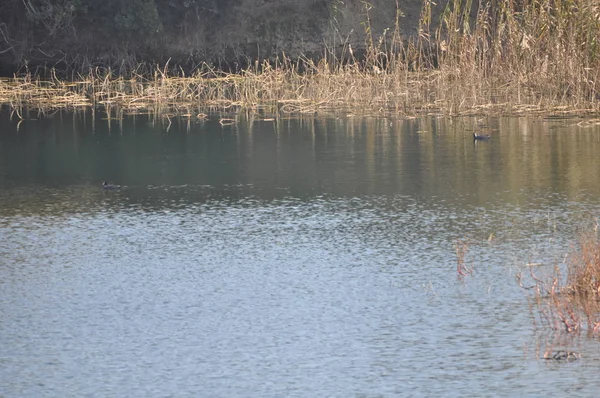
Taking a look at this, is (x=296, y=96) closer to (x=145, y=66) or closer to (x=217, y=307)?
(x=145, y=66)

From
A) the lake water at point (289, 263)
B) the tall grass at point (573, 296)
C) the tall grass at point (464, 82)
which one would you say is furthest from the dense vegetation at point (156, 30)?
the tall grass at point (573, 296)

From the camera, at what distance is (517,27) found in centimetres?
1566

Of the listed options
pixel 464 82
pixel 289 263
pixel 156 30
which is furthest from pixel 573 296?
pixel 156 30

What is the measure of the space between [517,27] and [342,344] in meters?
10.9

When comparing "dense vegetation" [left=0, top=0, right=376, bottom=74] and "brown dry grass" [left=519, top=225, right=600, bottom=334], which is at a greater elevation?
"dense vegetation" [left=0, top=0, right=376, bottom=74]

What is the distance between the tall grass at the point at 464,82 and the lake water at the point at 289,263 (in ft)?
6.67

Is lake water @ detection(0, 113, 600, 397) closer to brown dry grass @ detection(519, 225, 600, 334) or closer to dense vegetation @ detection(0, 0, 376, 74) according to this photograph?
brown dry grass @ detection(519, 225, 600, 334)

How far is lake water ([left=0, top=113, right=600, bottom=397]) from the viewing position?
5262 mm

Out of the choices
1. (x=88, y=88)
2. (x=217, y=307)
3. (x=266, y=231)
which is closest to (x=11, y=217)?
(x=266, y=231)

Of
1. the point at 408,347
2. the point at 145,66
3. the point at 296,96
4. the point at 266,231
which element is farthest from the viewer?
the point at 145,66

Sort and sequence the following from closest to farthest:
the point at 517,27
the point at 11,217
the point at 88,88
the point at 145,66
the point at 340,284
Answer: the point at 340,284, the point at 11,217, the point at 517,27, the point at 88,88, the point at 145,66

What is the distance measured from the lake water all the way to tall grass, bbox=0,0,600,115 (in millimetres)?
2033

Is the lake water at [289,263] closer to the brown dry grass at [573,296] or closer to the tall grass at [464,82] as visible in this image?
the brown dry grass at [573,296]

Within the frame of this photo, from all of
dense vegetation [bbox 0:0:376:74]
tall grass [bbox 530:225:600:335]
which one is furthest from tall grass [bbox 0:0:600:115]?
tall grass [bbox 530:225:600:335]
